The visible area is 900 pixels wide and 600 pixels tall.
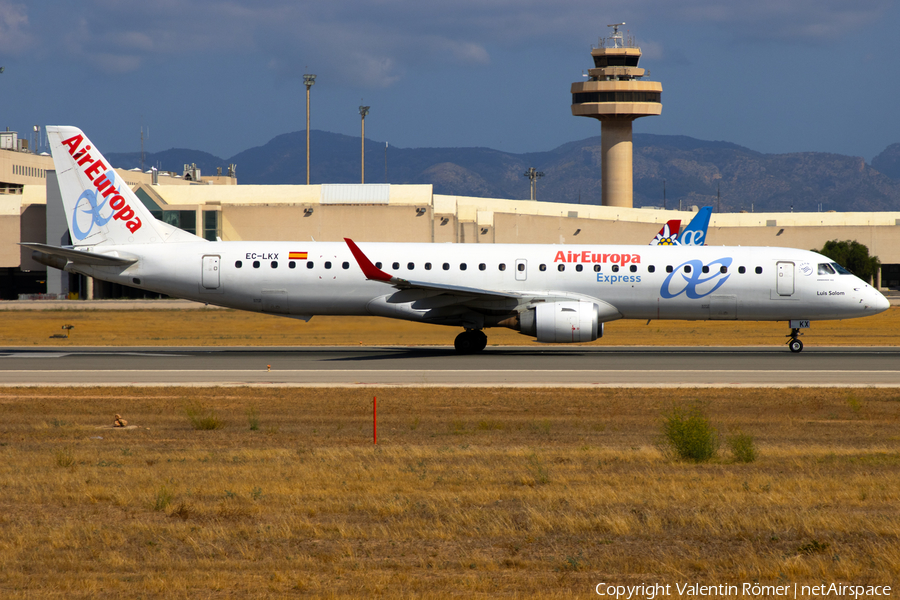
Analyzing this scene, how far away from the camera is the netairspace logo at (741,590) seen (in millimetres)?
7887

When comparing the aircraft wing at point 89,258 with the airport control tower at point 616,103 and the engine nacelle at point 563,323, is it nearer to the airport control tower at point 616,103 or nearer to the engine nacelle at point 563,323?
the engine nacelle at point 563,323

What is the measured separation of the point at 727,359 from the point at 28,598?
25900 millimetres

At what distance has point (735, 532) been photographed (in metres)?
→ 9.76

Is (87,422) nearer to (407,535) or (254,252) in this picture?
(407,535)

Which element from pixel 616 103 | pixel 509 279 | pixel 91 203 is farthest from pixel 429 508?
pixel 616 103

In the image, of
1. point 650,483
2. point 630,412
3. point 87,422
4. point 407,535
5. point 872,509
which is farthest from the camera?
point 630,412

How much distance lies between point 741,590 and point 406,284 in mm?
22070

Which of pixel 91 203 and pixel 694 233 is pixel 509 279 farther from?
pixel 694 233

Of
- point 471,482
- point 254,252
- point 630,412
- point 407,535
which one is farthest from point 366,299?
point 407,535

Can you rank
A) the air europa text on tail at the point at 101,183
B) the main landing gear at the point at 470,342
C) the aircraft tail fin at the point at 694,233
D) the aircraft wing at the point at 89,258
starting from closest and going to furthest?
1. the aircraft wing at the point at 89,258
2. the main landing gear at the point at 470,342
3. the air europa text on tail at the point at 101,183
4. the aircraft tail fin at the point at 694,233

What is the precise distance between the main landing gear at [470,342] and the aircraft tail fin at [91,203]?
35.7 feet

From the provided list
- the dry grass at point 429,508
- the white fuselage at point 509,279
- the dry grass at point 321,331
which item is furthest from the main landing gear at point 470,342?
the dry grass at point 429,508

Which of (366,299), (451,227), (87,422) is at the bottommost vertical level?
(87,422)

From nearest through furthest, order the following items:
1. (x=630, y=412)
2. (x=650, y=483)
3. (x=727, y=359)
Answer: (x=650, y=483)
(x=630, y=412)
(x=727, y=359)
